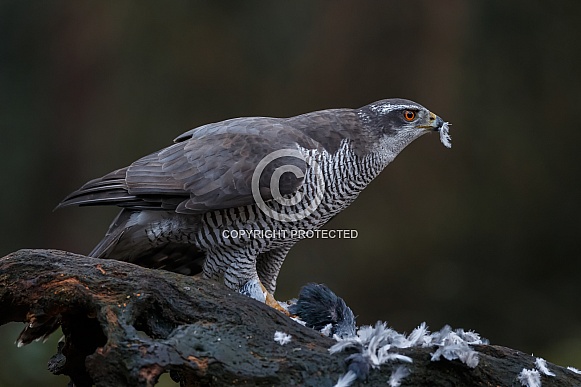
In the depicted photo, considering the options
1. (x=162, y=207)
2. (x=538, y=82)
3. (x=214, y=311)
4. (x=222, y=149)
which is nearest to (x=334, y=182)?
(x=222, y=149)

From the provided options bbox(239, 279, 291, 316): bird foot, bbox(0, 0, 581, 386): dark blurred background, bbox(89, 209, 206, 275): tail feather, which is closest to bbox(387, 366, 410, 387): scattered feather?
bbox(239, 279, 291, 316): bird foot

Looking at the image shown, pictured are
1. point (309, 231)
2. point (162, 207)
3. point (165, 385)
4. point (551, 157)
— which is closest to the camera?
point (162, 207)

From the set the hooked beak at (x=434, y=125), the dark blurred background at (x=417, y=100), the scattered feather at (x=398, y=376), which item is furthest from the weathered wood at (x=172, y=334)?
the dark blurred background at (x=417, y=100)

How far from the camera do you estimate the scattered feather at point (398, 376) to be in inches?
90.9

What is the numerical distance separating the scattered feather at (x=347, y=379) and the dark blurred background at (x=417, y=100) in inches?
163

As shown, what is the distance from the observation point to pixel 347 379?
2.26 metres

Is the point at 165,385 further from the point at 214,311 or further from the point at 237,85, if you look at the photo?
the point at 214,311

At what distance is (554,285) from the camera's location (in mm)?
6379

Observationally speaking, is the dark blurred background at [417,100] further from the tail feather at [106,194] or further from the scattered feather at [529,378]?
the scattered feather at [529,378]

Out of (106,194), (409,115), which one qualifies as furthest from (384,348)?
(106,194)

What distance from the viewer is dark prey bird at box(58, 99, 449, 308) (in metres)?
3.45

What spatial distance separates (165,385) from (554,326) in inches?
138

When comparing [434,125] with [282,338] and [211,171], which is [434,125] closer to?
[211,171]

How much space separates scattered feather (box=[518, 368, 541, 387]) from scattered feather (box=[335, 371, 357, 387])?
0.64 metres
